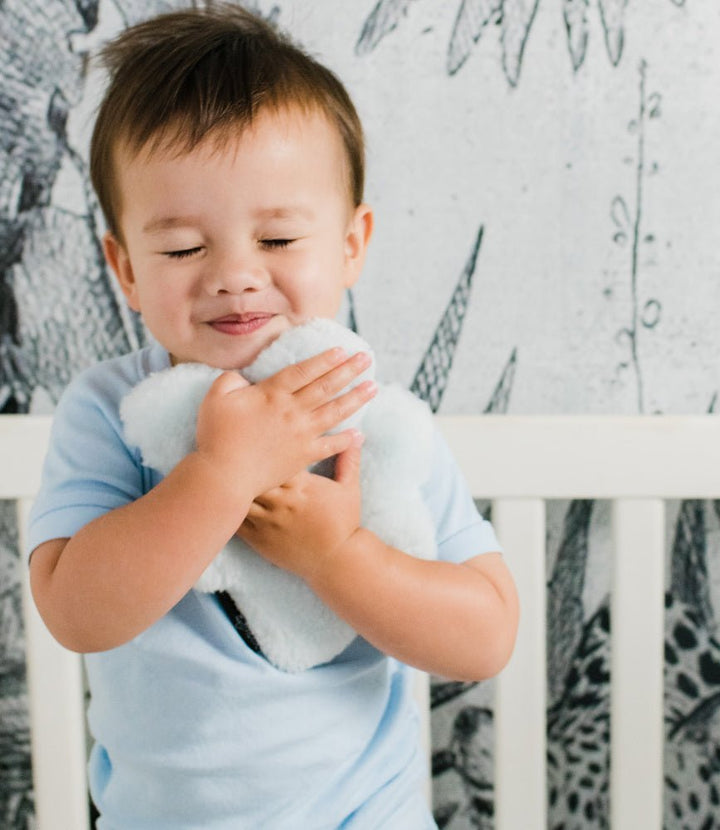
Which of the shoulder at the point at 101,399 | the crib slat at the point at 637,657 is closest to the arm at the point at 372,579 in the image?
the shoulder at the point at 101,399

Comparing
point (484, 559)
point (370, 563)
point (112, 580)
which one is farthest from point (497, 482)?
point (112, 580)

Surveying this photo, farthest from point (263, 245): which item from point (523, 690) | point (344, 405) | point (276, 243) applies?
point (523, 690)

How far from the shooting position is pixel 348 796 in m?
0.63

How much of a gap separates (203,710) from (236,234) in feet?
0.98

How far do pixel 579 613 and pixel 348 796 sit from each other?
16.4 inches

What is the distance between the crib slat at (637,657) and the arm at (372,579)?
0.25m

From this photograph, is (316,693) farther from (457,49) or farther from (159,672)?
(457,49)

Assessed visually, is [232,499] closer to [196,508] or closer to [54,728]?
[196,508]

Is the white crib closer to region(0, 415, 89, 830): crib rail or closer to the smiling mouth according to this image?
region(0, 415, 89, 830): crib rail

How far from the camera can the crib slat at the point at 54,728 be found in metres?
0.83

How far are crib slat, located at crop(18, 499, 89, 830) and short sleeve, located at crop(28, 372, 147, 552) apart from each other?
9.6 inches

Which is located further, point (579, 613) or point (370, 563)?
point (579, 613)

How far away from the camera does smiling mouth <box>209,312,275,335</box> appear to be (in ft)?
1.86

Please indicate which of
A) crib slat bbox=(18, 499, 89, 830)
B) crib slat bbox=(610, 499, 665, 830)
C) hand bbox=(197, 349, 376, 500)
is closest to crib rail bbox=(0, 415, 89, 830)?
Result: crib slat bbox=(18, 499, 89, 830)
